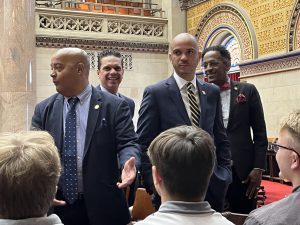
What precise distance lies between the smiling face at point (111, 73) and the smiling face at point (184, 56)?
1.40m

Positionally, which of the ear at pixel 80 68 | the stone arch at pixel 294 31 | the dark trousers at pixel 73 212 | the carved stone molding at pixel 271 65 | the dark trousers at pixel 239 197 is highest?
the stone arch at pixel 294 31

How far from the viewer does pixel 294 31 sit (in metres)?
7.54

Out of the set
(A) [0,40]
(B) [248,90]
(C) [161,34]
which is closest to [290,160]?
(B) [248,90]

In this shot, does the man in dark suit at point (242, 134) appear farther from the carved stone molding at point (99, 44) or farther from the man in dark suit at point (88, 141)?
the carved stone molding at point (99, 44)

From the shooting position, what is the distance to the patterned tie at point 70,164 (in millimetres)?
2418

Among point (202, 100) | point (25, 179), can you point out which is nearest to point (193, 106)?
point (202, 100)

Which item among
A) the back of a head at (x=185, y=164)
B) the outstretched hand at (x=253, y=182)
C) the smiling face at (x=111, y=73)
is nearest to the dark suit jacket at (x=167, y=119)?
the outstretched hand at (x=253, y=182)

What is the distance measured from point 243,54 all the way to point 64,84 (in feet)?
22.1

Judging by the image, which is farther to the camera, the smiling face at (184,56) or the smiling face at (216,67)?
the smiling face at (216,67)

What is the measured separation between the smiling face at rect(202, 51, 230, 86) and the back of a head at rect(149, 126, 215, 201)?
2.15 m

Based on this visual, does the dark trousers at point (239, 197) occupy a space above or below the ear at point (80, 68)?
below

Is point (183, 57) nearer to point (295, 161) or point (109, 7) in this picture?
point (295, 161)

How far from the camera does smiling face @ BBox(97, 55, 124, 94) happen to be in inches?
163

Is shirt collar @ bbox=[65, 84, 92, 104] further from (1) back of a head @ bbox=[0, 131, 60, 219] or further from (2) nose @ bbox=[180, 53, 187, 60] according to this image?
(1) back of a head @ bbox=[0, 131, 60, 219]
